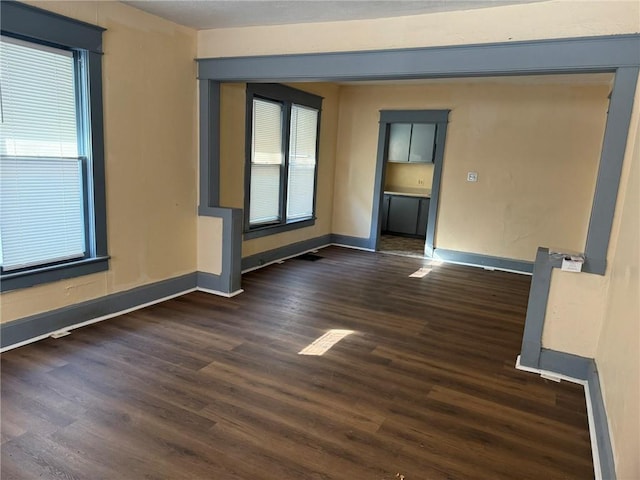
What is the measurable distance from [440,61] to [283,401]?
8.72 ft

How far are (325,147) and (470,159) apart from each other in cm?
220

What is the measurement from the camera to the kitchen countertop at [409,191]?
8.24 metres

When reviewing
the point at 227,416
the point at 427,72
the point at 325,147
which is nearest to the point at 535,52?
the point at 427,72

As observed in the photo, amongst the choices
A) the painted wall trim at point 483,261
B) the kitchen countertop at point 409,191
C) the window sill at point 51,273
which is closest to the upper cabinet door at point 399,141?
the kitchen countertop at point 409,191

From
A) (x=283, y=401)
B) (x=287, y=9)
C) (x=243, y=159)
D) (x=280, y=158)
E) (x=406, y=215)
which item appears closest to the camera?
(x=283, y=401)

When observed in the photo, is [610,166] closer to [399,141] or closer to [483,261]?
[483,261]

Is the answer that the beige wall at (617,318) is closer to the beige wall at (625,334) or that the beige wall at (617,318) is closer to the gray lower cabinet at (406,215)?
the beige wall at (625,334)

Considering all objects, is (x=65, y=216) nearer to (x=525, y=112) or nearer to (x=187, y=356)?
(x=187, y=356)

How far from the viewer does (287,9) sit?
3361mm

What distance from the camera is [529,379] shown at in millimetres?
3057

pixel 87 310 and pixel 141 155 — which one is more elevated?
pixel 141 155

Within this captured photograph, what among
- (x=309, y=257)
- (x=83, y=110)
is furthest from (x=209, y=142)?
(x=309, y=257)

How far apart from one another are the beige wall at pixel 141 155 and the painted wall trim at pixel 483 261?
3.86 meters

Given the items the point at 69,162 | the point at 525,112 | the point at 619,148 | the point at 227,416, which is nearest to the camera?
the point at 227,416
